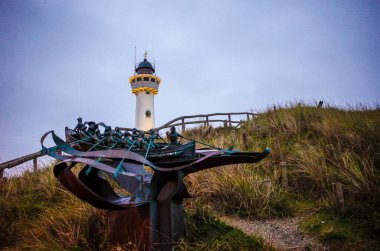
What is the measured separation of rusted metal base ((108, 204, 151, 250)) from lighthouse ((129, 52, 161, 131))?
2421 cm

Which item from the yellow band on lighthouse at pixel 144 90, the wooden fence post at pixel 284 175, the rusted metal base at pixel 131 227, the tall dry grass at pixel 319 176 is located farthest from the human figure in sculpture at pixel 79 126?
the yellow band on lighthouse at pixel 144 90

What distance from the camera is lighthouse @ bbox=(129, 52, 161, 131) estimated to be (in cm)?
2803

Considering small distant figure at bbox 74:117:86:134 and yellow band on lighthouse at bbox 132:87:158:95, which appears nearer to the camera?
small distant figure at bbox 74:117:86:134

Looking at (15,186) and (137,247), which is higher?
(15,186)

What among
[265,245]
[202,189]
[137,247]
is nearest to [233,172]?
[202,189]

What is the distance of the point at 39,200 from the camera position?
598 centimetres

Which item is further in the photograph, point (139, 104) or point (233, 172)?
point (139, 104)

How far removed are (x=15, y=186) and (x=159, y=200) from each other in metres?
5.75

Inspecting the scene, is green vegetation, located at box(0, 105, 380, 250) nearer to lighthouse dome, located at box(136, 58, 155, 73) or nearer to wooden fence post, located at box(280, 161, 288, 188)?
wooden fence post, located at box(280, 161, 288, 188)

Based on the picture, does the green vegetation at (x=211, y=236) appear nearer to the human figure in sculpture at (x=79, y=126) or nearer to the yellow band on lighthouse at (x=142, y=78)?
the human figure in sculpture at (x=79, y=126)

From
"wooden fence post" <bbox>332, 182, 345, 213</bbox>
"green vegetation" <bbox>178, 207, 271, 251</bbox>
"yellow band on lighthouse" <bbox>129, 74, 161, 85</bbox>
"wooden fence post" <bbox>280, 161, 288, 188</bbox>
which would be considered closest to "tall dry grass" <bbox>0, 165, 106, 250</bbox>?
"green vegetation" <bbox>178, 207, 271, 251</bbox>

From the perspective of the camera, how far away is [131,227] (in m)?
3.22

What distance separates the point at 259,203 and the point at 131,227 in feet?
7.49

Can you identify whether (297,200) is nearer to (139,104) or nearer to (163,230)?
(163,230)
